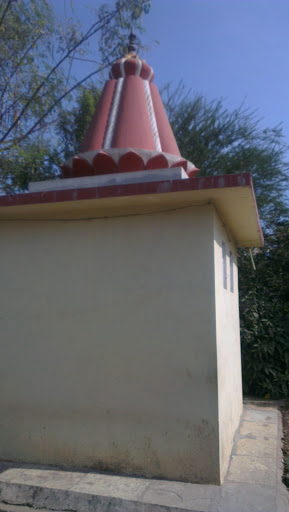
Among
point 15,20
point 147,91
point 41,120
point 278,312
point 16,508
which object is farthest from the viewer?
point 41,120

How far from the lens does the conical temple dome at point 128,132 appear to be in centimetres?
546

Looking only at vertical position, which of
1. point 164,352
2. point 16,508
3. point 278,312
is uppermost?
point 278,312

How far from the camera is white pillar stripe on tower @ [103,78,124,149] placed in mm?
6034

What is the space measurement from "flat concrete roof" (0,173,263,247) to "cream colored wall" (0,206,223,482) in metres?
0.12

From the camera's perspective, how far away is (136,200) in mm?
4477

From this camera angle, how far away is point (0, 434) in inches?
194

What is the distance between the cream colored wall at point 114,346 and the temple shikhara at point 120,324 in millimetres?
12

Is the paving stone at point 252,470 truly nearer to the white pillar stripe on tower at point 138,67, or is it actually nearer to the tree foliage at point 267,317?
the tree foliage at point 267,317

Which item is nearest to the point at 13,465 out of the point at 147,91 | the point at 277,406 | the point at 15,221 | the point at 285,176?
the point at 15,221

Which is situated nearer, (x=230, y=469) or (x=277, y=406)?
(x=230, y=469)

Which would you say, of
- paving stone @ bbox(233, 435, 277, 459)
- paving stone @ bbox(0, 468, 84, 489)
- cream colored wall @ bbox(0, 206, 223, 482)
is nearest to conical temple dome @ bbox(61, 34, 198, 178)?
cream colored wall @ bbox(0, 206, 223, 482)

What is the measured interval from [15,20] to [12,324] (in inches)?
356

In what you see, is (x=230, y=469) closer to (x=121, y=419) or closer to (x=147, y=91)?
(x=121, y=419)

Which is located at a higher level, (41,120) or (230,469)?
(41,120)
